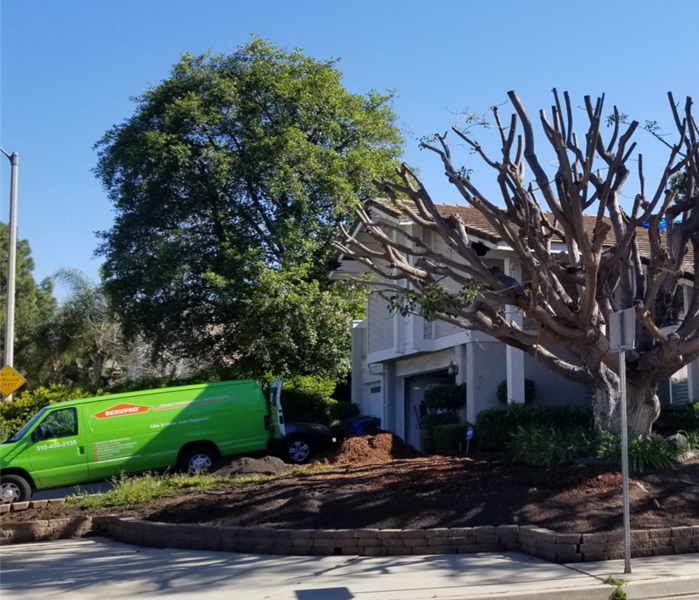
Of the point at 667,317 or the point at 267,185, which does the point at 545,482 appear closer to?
the point at 667,317

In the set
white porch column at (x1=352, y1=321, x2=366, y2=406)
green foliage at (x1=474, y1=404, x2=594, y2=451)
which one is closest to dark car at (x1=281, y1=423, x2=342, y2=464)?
green foliage at (x1=474, y1=404, x2=594, y2=451)

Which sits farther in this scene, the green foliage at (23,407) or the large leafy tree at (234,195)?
the large leafy tree at (234,195)

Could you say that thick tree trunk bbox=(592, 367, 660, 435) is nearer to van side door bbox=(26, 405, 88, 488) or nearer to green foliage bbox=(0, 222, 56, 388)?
van side door bbox=(26, 405, 88, 488)

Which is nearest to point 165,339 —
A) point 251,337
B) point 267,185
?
point 251,337

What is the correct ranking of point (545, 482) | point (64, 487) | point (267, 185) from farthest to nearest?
1. point (267, 185)
2. point (64, 487)
3. point (545, 482)

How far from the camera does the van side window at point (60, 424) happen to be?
56.8 ft

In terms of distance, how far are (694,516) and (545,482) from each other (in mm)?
1926

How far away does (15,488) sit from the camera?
55.3ft

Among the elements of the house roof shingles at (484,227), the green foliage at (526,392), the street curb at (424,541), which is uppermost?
the house roof shingles at (484,227)

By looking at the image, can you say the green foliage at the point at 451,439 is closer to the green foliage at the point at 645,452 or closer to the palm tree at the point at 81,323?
the green foliage at the point at 645,452

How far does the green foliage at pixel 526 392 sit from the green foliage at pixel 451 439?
1.20 m

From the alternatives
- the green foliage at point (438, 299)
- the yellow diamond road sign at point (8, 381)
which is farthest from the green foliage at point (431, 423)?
the yellow diamond road sign at point (8, 381)

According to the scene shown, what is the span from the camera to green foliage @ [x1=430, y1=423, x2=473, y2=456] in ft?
56.5

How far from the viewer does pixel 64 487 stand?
17469 mm
